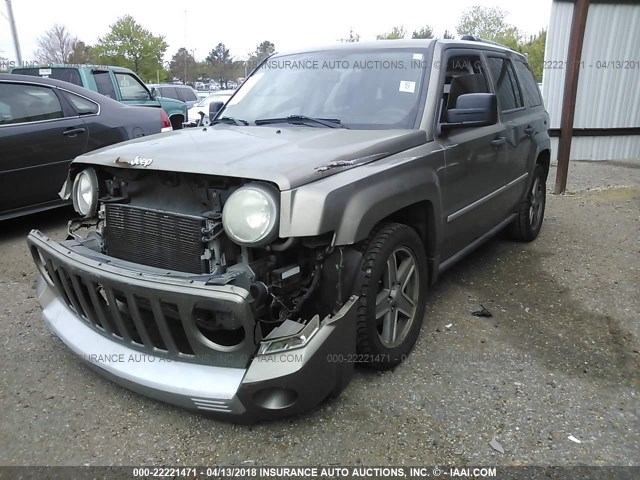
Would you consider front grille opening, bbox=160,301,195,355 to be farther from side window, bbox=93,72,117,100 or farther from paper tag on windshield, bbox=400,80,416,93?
side window, bbox=93,72,117,100

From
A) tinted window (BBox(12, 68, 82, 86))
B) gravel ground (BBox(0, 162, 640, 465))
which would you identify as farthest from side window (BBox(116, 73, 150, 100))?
gravel ground (BBox(0, 162, 640, 465))

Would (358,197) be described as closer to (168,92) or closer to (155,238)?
(155,238)

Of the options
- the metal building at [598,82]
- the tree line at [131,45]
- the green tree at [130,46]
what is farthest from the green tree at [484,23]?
the metal building at [598,82]

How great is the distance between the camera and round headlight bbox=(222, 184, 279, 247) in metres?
2.33

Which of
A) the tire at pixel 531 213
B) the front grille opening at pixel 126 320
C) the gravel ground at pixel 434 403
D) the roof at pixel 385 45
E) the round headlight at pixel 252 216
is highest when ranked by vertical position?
the roof at pixel 385 45

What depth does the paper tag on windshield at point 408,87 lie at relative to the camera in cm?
342

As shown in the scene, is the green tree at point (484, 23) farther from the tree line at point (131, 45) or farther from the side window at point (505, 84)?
the side window at point (505, 84)

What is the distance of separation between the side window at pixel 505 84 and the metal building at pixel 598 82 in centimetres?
319

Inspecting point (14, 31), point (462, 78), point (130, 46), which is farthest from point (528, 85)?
point (130, 46)

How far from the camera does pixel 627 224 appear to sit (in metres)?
6.11

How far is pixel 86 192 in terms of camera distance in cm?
309

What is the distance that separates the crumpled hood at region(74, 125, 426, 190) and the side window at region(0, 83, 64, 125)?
9.49ft

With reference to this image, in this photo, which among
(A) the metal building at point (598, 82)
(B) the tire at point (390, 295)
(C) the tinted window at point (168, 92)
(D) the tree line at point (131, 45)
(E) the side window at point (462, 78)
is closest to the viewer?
(B) the tire at point (390, 295)

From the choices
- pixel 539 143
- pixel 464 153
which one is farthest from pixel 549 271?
pixel 464 153
